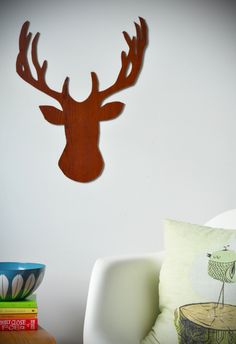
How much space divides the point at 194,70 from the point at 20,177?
92 centimetres

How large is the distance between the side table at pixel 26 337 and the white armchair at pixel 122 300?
0.13 m

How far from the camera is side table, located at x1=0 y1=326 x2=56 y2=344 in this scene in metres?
1.76

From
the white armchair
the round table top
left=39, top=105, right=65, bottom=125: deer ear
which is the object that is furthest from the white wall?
the round table top

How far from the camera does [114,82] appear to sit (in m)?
2.62

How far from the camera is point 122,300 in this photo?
188 cm

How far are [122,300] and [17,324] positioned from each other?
35 centimetres

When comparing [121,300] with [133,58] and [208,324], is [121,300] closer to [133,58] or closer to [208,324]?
[208,324]

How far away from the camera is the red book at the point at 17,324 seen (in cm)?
192

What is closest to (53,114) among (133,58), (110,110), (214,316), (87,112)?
(87,112)

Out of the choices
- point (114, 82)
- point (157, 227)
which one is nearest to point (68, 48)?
point (114, 82)

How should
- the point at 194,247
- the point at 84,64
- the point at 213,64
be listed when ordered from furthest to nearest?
the point at 84,64 → the point at 213,64 → the point at 194,247

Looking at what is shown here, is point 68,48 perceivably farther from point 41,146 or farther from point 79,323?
point 79,323

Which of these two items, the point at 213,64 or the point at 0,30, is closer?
the point at 213,64

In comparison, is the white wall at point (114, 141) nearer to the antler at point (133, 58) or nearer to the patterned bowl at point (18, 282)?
the antler at point (133, 58)
